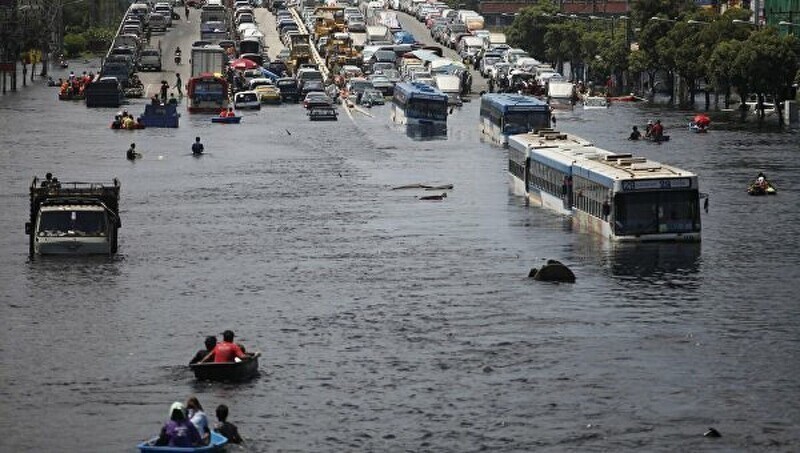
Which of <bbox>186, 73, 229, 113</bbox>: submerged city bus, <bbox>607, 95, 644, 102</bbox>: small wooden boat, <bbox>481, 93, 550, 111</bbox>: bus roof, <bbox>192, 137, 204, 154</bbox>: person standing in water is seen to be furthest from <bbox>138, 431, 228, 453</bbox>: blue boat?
<bbox>607, 95, 644, 102</bbox>: small wooden boat

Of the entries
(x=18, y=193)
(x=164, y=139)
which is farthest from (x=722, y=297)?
(x=164, y=139)

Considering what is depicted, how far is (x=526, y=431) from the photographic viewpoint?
5775cm

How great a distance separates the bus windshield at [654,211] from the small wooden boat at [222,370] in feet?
83.3

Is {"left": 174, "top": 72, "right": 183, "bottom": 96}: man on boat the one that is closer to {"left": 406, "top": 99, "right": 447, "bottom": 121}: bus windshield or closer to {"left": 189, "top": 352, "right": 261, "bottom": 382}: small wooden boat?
{"left": 406, "top": 99, "right": 447, "bottom": 121}: bus windshield

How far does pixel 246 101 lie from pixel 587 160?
77640mm

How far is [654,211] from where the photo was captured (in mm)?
84500

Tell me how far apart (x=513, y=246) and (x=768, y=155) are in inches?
1666

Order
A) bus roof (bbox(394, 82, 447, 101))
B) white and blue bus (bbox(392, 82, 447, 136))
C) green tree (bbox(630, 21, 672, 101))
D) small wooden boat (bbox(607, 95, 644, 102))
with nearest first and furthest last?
1. white and blue bus (bbox(392, 82, 447, 136))
2. bus roof (bbox(394, 82, 447, 101))
3. small wooden boat (bbox(607, 95, 644, 102))
4. green tree (bbox(630, 21, 672, 101))

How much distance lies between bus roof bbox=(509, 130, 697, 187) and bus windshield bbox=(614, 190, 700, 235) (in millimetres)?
720

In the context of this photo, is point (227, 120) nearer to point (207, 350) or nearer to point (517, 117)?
point (517, 117)

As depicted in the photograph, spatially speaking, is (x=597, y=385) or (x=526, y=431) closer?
(x=526, y=431)

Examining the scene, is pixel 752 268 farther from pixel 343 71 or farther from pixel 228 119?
pixel 343 71

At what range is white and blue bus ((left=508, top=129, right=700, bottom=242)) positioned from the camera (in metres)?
83.9

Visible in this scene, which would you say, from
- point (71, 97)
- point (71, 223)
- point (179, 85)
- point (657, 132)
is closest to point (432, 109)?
point (657, 132)
